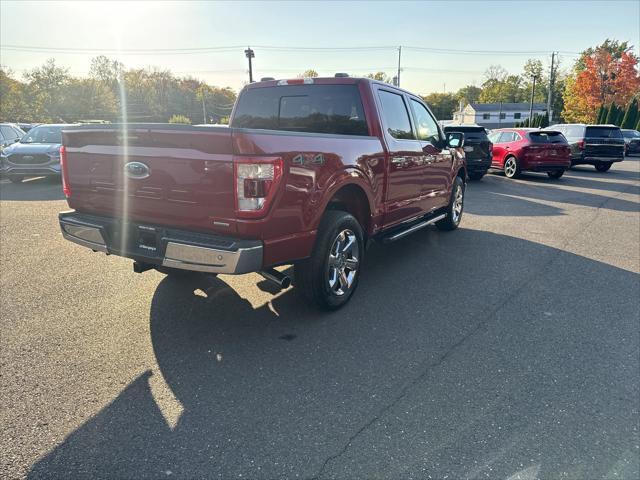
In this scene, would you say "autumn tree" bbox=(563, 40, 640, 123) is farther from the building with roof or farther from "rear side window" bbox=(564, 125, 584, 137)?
"rear side window" bbox=(564, 125, 584, 137)

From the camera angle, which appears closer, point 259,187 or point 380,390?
point 380,390

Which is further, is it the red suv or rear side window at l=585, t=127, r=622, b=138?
rear side window at l=585, t=127, r=622, b=138

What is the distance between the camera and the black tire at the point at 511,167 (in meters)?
15.0

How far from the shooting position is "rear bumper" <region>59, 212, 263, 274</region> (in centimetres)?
304

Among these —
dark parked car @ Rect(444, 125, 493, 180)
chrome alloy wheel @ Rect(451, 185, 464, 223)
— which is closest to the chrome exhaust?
chrome alloy wheel @ Rect(451, 185, 464, 223)

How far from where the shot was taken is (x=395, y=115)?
16.6 feet

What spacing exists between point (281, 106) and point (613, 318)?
152 inches

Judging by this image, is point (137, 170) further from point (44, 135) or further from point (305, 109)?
point (44, 135)

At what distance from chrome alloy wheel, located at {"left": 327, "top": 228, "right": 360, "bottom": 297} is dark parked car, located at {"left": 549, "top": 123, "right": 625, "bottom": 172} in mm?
16150

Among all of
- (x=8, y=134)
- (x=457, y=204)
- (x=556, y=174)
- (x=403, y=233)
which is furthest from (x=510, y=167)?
(x=8, y=134)

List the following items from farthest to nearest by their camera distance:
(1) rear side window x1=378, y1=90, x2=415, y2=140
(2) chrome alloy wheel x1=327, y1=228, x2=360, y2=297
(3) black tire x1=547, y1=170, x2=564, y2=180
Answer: (3) black tire x1=547, y1=170, x2=564, y2=180
(1) rear side window x1=378, y1=90, x2=415, y2=140
(2) chrome alloy wheel x1=327, y1=228, x2=360, y2=297

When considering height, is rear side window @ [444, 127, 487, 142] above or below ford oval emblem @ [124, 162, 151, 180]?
above

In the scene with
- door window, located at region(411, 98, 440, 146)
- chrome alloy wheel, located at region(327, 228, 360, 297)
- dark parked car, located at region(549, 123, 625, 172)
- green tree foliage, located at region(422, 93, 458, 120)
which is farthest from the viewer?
green tree foliage, located at region(422, 93, 458, 120)

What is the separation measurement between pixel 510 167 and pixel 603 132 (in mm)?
5108
